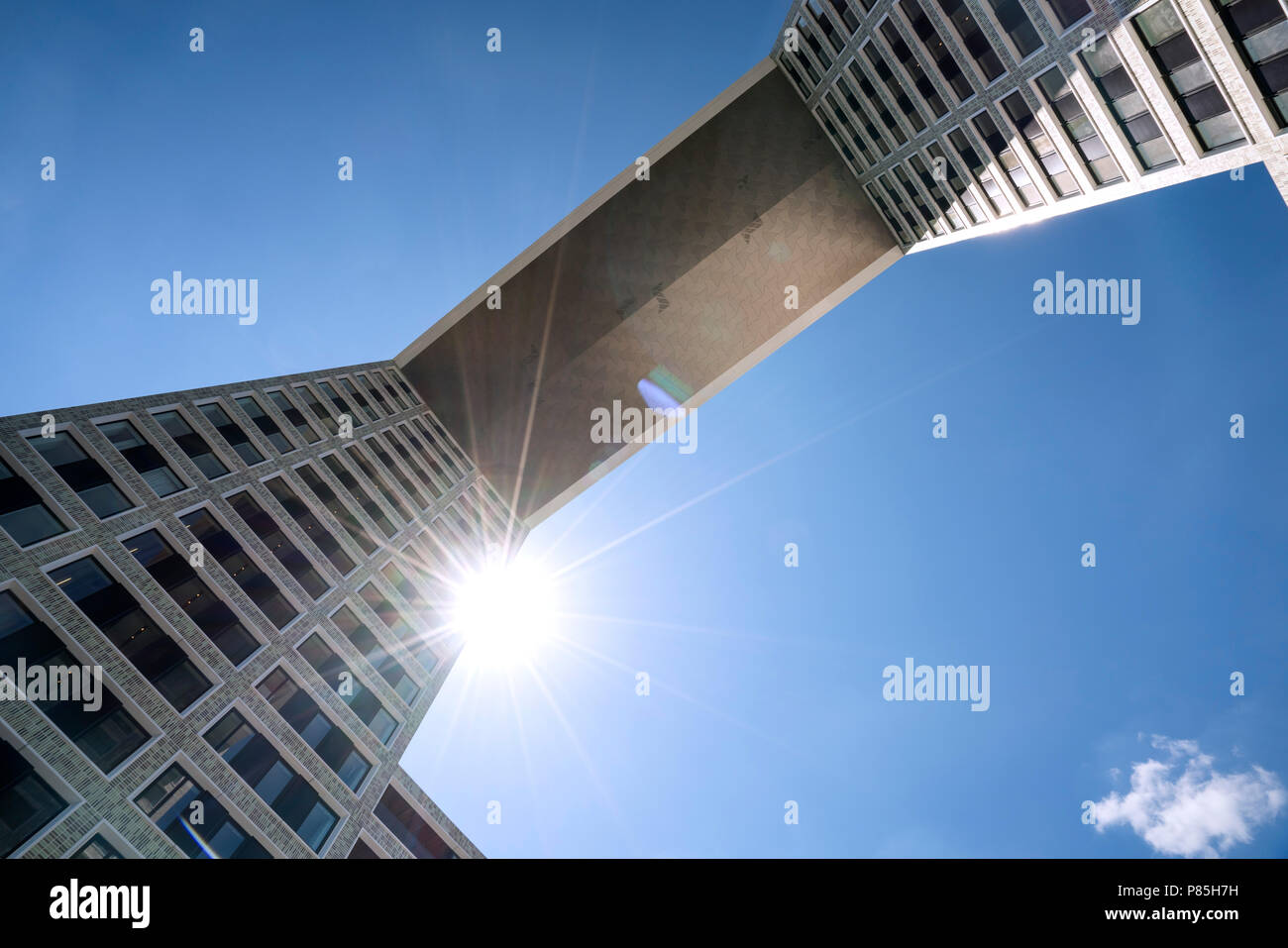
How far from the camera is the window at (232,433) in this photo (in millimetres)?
22011

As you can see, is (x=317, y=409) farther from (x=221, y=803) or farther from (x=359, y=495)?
(x=221, y=803)

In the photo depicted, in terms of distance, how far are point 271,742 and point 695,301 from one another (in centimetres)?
3342

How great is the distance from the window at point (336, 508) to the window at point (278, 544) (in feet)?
9.89

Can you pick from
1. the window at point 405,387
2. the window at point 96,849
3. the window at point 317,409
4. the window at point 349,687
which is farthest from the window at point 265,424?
the window at point 405,387

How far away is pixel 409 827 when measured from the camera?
2036 cm

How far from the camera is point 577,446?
44344mm

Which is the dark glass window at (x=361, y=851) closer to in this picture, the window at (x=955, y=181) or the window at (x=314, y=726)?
the window at (x=314, y=726)

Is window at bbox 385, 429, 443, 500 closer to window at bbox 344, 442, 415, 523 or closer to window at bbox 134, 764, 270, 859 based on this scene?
window at bbox 344, 442, 415, 523

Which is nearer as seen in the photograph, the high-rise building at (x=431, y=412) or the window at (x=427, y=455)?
the high-rise building at (x=431, y=412)

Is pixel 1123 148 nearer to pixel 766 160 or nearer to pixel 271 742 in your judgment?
pixel 766 160

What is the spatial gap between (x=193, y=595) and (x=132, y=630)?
7.08 ft

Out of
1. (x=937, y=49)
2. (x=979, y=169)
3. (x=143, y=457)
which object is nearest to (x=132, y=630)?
(x=143, y=457)

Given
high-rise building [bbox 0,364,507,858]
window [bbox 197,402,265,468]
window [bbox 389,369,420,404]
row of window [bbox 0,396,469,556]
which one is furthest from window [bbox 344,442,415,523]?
window [bbox 389,369,420,404]
